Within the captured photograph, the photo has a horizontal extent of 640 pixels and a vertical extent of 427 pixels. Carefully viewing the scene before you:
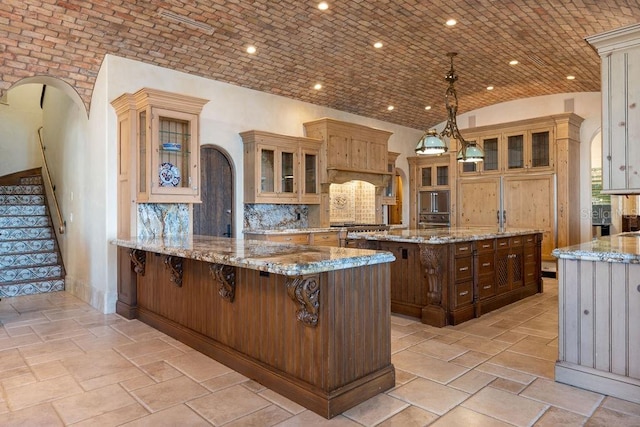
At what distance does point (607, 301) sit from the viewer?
108 inches

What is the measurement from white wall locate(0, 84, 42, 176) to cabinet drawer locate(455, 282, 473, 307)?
28.1 feet

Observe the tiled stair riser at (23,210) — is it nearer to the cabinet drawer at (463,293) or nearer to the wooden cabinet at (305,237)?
the wooden cabinet at (305,237)

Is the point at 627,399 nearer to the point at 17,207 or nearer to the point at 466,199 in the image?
the point at 466,199

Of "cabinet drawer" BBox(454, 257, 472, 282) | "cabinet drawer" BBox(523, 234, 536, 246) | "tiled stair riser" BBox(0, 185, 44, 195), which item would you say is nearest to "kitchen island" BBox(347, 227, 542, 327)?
"cabinet drawer" BBox(454, 257, 472, 282)

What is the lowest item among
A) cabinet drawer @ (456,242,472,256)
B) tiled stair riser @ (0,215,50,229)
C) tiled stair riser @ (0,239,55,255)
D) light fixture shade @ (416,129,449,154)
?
tiled stair riser @ (0,239,55,255)

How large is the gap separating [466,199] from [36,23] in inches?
301

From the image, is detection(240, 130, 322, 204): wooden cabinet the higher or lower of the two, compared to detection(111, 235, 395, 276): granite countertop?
higher

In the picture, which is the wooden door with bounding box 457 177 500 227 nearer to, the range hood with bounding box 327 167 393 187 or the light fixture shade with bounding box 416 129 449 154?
the range hood with bounding box 327 167 393 187

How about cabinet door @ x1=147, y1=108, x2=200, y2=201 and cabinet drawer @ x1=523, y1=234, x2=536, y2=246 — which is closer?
cabinet door @ x1=147, y1=108, x2=200, y2=201

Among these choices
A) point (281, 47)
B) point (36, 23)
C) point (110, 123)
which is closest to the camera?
point (36, 23)

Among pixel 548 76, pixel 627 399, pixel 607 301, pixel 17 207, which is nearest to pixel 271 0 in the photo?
pixel 607 301

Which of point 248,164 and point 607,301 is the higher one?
point 248,164

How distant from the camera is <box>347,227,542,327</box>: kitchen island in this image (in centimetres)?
439

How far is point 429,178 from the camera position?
9.76m
